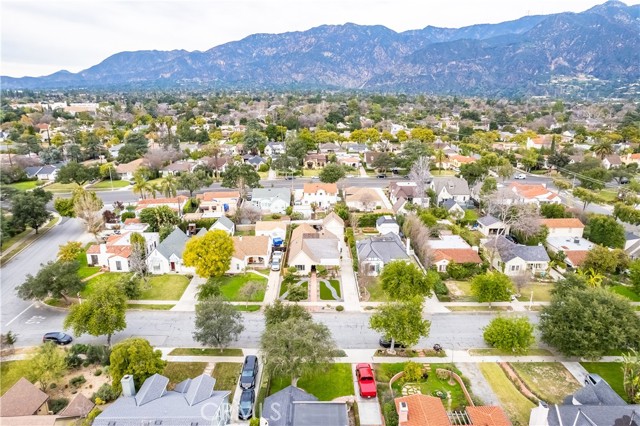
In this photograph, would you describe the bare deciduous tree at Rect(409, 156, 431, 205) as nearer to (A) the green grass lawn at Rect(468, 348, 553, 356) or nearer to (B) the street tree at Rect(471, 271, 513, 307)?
(B) the street tree at Rect(471, 271, 513, 307)

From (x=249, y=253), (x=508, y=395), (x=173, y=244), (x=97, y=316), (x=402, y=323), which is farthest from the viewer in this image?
(x=173, y=244)

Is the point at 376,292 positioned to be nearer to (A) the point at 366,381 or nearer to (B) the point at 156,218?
(A) the point at 366,381

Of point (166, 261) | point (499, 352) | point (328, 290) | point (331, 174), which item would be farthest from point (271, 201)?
point (499, 352)

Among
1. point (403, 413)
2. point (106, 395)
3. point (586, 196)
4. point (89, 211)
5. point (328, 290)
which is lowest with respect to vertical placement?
point (328, 290)

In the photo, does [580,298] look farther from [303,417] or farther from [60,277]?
[60,277]

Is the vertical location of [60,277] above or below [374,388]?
above

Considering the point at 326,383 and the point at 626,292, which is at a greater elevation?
the point at 326,383

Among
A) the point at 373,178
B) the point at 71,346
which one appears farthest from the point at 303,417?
the point at 373,178

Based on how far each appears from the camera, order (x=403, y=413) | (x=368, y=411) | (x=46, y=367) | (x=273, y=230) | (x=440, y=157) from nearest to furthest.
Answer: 1. (x=403, y=413)
2. (x=368, y=411)
3. (x=46, y=367)
4. (x=273, y=230)
5. (x=440, y=157)
